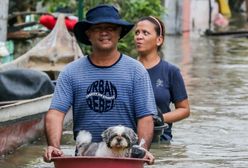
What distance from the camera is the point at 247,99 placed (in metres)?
13.9

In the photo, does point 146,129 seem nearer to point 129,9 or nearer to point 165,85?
point 165,85

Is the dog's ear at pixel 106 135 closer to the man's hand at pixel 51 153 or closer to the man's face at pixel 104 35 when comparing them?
the man's hand at pixel 51 153

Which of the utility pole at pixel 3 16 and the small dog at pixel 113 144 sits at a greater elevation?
the small dog at pixel 113 144

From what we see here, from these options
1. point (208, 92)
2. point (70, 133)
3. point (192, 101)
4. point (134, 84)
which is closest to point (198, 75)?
point (208, 92)

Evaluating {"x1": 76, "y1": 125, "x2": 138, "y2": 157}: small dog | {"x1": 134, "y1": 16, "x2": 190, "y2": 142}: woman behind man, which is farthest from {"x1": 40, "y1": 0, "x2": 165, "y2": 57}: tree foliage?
{"x1": 76, "y1": 125, "x2": 138, "y2": 157}: small dog

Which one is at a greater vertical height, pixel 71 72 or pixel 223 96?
pixel 71 72

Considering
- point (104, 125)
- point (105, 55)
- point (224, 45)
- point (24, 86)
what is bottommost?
point (224, 45)

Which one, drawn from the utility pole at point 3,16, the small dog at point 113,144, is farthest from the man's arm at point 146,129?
the utility pole at point 3,16

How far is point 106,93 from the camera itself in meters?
5.64

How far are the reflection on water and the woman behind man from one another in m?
0.93

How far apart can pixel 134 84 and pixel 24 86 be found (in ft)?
16.8

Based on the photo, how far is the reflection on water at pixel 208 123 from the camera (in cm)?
912

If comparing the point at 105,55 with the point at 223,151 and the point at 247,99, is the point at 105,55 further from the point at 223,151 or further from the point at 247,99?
the point at 247,99

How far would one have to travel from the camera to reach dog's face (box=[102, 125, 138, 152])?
17.4 feet
